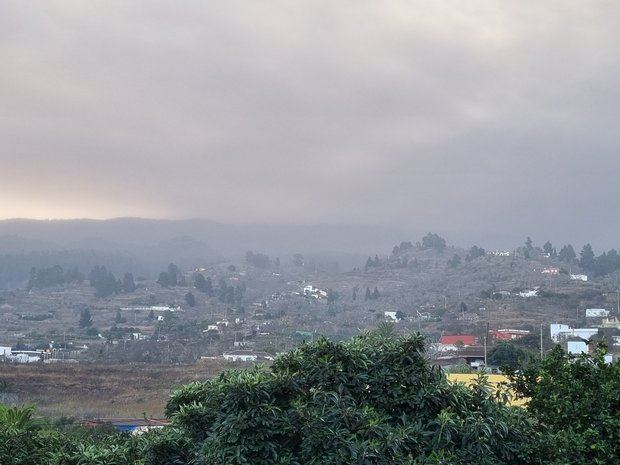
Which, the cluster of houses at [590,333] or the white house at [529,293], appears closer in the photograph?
the cluster of houses at [590,333]

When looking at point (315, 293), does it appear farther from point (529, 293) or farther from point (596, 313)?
point (596, 313)

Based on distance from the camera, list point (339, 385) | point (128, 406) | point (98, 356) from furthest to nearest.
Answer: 1. point (98, 356)
2. point (128, 406)
3. point (339, 385)

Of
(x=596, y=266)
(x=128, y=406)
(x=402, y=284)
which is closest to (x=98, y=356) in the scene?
(x=128, y=406)

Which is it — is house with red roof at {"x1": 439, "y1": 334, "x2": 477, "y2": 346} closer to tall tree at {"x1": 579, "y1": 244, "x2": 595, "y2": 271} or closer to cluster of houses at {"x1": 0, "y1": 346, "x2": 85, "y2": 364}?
cluster of houses at {"x1": 0, "y1": 346, "x2": 85, "y2": 364}

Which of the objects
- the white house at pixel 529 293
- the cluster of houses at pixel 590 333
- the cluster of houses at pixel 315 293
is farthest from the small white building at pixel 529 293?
the cluster of houses at pixel 315 293

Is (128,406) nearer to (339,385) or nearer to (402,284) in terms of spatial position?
(339,385)

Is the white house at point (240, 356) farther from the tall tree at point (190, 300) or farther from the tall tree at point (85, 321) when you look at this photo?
the tall tree at point (190, 300)

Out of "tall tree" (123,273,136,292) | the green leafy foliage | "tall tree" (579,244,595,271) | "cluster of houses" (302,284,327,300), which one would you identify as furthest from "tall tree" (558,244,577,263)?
the green leafy foliage

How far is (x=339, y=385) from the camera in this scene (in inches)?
346

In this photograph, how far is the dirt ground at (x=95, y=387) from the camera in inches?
1841

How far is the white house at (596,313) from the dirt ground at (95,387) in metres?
55.1

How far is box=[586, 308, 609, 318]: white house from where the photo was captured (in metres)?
99.2

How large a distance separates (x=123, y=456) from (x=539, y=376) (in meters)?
6.74

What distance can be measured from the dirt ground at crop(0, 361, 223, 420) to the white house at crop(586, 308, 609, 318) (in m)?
55.1
